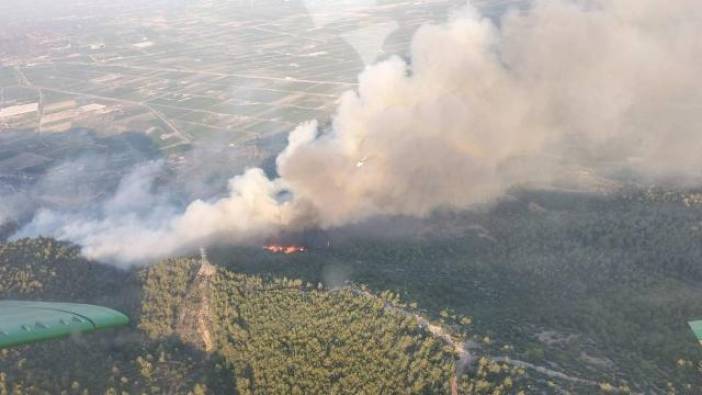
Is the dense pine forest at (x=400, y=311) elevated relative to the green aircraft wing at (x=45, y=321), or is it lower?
lower

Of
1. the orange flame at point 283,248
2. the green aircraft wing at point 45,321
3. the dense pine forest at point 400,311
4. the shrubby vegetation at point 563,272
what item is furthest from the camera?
the orange flame at point 283,248

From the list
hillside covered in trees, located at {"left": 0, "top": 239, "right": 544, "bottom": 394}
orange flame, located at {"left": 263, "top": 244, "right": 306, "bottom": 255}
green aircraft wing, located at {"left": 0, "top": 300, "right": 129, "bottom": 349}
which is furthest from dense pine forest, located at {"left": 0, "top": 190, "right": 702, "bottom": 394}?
green aircraft wing, located at {"left": 0, "top": 300, "right": 129, "bottom": 349}

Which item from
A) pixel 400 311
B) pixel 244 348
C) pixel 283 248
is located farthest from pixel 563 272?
pixel 244 348

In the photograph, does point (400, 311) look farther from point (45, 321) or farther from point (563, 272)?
point (45, 321)

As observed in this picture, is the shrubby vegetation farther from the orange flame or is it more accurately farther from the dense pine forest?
the orange flame

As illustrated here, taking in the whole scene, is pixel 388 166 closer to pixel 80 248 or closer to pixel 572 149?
pixel 80 248

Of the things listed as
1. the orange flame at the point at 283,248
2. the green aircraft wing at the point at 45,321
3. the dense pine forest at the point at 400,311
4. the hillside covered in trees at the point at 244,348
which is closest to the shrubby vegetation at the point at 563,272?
the dense pine forest at the point at 400,311

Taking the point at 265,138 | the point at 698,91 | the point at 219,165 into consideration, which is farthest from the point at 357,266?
the point at 698,91

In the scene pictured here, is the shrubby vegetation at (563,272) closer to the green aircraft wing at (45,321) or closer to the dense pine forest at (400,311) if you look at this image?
the dense pine forest at (400,311)
